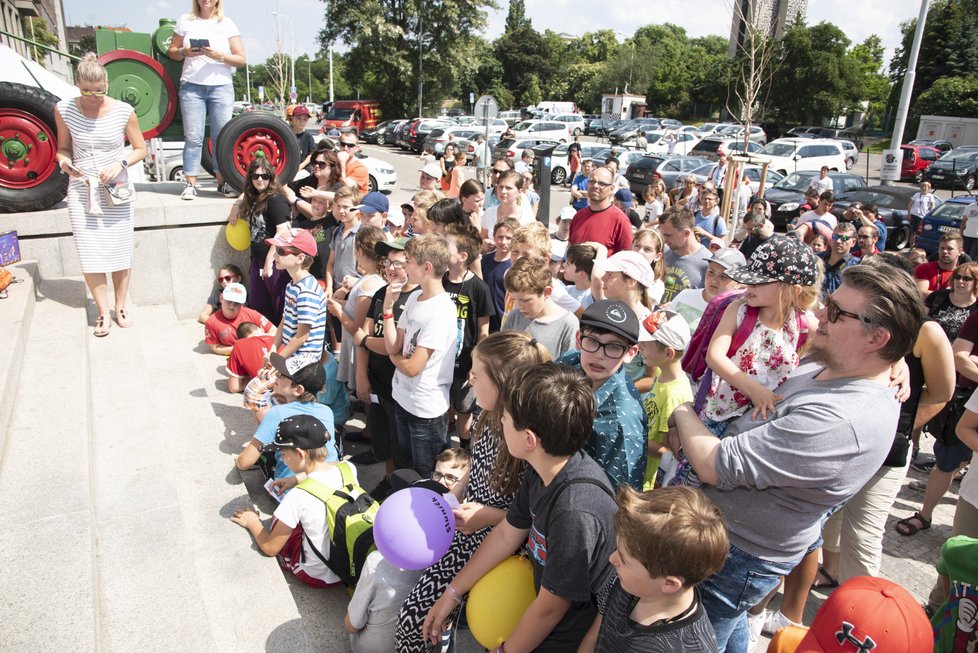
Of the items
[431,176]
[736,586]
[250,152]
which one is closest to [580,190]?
[431,176]

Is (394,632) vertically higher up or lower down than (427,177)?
lower down

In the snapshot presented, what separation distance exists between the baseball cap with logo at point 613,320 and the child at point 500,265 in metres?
2.21

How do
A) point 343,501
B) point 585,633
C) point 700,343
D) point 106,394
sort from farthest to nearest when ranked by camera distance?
point 106,394
point 343,501
point 700,343
point 585,633

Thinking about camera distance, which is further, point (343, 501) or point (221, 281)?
point (221, 281)

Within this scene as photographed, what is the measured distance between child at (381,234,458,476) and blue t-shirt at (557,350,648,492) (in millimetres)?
1369

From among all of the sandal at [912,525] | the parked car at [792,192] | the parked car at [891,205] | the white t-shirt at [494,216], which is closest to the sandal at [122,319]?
the white t-shirt at [494,216]

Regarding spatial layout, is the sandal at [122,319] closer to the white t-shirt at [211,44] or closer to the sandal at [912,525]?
the white t-shirt at [211,44]

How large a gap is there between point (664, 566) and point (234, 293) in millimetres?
4620

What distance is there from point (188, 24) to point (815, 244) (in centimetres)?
665

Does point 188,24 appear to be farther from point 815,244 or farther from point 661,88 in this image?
point 661,88

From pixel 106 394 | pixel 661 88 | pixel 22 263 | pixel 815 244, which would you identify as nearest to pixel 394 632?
pixel 106 394

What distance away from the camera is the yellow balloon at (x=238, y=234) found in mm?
6125

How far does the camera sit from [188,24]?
5.89 metres

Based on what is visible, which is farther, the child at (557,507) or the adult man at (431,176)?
the adult man at (431,176)
